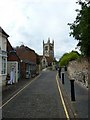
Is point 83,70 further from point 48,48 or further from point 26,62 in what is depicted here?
point 48,48

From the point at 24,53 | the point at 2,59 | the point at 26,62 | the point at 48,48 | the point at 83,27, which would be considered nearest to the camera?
the point at 83,27

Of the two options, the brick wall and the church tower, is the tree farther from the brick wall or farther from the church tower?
the church tower

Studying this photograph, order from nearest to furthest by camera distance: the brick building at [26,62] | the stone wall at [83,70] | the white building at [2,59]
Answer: the stone wall at [83,70]
the white building at [2,59]
the brick building at [26,62]

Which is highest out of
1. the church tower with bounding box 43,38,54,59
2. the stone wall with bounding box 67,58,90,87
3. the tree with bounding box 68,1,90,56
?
the church tower with bounding box 43,38,54,59

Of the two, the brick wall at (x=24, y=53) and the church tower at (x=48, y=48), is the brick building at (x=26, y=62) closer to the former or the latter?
the brick wall at (x=24, y=53)

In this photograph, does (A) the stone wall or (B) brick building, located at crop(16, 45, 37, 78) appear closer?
(A) the stone wall

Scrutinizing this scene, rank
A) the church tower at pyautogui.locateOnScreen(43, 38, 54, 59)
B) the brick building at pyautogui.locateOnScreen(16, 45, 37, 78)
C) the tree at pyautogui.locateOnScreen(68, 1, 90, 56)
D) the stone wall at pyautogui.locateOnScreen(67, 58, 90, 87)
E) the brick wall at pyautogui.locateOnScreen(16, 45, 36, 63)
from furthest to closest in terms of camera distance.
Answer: the church tower at pyautogui.locateOnScreen(43, 38, 54, 59)
the brick wall at pyautogui.locateOnScreen(16, 45, 36, 63)
the brick building at pyautogui.locateOnScreen(16, 45, 37, 78)
the stone wall at pyautogui.locateOnScreen(67, 58, 90, 87)
the tree at pyautogui.locateOnScreen(68, 1, 90, 56)

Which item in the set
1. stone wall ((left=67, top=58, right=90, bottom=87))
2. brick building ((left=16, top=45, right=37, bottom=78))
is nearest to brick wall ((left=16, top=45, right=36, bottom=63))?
brick building ((left=16, top=45, right=37, bottom=78))

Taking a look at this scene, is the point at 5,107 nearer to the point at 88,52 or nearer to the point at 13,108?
the point at 13,108

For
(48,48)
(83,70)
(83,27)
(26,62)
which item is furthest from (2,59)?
(48,48)

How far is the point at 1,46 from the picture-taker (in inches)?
1298

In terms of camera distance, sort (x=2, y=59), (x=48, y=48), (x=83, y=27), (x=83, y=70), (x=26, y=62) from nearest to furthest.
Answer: (x=83, y=27) → (x=83, y=70) → (x=2, y=59) → (x=26, y=62) → (x=48, y=48)

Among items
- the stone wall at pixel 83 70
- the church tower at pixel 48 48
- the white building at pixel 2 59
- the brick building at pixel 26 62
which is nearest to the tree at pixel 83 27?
the stone wall at pixel 83 70

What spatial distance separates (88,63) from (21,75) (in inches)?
1141
